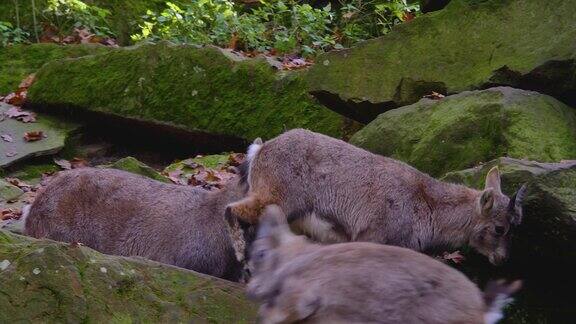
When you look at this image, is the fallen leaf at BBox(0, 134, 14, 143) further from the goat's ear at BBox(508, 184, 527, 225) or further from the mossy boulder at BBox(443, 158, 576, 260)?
the goat's ear at BBox(508, 184, 527, 225)

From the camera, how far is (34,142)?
12.2 meters

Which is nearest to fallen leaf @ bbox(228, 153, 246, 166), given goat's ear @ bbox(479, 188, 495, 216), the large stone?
the large stone

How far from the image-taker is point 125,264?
5836mm

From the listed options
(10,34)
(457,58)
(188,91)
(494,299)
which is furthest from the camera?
(10,34)

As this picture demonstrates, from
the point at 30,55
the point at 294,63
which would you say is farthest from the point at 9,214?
the point at 30,55

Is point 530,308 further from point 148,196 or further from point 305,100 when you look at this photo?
point 305,100

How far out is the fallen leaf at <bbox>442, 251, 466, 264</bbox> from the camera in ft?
26.8

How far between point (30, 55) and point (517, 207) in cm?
964

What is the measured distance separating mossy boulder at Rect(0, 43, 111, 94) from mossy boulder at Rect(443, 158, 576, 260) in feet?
27.3

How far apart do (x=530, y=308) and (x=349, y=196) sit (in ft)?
5.52

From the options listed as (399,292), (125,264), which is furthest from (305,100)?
(399,292)

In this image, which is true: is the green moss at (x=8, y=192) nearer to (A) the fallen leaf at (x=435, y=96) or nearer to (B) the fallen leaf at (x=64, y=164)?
(B) the fallen leaf at (x=64, y=164)

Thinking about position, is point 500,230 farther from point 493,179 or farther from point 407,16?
point 407,16

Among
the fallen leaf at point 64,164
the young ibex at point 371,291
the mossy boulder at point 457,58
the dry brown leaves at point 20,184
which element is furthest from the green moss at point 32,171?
the young ibex at point 371,291
